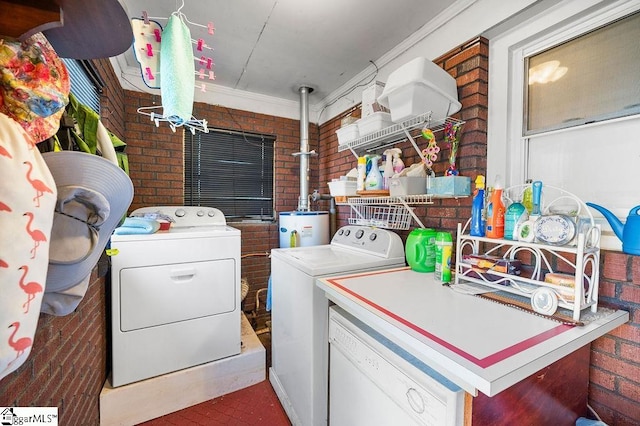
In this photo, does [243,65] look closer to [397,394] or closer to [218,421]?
[397,394]

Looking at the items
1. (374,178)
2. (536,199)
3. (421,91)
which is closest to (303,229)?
(374,178)

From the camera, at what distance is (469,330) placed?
0.88m

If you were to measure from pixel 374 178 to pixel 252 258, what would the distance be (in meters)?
1.73

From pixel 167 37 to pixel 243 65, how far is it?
46.8 inches

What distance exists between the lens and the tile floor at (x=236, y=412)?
1.73m

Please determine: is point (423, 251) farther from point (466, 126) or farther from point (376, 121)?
point (376, 121)

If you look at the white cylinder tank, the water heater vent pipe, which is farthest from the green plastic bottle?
the water heater vent pipe

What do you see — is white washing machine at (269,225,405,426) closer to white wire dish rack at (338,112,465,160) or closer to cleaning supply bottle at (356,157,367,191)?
cleaning supply bottle at (356,157,367,191)

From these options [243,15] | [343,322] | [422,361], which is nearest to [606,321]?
[422,361]

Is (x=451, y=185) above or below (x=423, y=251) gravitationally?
above

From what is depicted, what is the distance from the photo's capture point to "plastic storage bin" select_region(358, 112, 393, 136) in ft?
5.98

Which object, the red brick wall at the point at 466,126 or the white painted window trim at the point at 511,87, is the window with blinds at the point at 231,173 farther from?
the white painted window trim at the point at 511,87

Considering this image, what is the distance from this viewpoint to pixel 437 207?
1.79 meters

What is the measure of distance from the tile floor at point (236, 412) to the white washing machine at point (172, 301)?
0.96 ft
